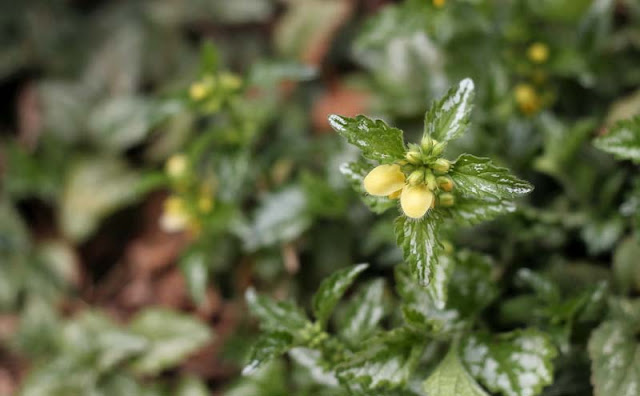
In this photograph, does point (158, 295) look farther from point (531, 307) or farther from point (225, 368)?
point (531, 307)

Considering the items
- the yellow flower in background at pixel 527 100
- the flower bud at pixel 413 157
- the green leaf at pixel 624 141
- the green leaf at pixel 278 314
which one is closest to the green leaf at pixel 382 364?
the green leaf at pixel 278 314

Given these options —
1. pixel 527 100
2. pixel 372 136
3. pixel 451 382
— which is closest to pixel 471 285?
pixel 451 382

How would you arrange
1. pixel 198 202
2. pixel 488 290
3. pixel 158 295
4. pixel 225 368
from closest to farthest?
1. pixel 488 290
2. pixel 198 202
3. pixel 225 368
4. pixel 158 295

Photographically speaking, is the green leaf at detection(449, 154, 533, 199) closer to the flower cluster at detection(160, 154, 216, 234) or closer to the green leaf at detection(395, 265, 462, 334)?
the green leaf at detection(395, 265, 462, 334)

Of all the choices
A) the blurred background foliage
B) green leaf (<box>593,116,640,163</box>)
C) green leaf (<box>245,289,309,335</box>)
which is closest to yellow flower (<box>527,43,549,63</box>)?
the blurred background foliage

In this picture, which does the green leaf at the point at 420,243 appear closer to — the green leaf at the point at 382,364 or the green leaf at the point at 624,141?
the green leaf at the point at 382,364

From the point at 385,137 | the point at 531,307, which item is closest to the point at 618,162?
the point at 531,307
